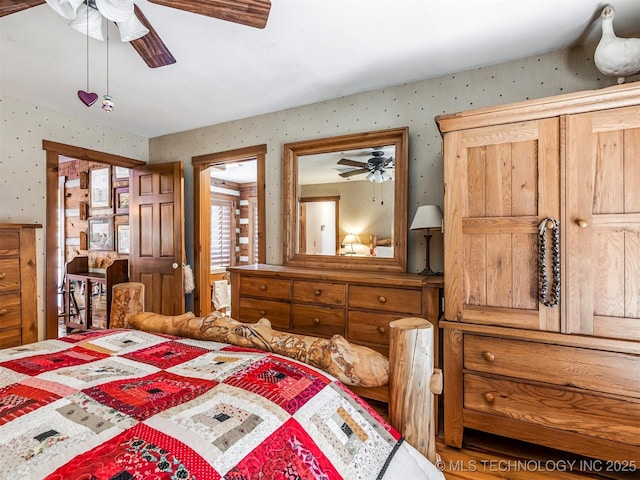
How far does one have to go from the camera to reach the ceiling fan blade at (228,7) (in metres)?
1.46

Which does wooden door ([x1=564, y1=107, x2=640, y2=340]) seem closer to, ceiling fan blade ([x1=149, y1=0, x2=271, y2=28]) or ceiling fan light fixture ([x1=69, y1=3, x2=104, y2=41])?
ceiling fan blade ([x1=149, y1=0, x2=271, y2=28])

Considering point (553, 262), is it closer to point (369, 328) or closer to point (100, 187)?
point (369, 328)

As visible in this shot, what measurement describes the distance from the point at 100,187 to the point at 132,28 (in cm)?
412

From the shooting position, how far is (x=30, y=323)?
115 inches

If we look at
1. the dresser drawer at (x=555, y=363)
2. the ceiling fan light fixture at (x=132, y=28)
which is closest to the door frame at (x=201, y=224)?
the ceiling fan light fixture at (x=132, y=28)

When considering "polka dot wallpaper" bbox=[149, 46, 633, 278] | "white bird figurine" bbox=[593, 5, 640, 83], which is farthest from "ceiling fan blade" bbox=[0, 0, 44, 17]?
"white bird figurine" bbox=[593, 5, 640, 83]

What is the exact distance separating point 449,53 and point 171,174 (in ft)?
9.73

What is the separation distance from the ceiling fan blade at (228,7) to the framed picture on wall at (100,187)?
13.5ft

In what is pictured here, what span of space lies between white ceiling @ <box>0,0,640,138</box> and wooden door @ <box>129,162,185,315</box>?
93 cm

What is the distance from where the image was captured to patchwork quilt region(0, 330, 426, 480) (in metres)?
0.68

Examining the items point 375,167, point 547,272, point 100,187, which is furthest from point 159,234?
point 547,272

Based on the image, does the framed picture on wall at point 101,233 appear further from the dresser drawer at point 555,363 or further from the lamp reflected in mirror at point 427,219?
the dresser drawer at point 555,363

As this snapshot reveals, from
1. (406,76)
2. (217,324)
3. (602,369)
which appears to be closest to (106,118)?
(406,76)

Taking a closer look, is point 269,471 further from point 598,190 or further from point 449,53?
point 449,53
